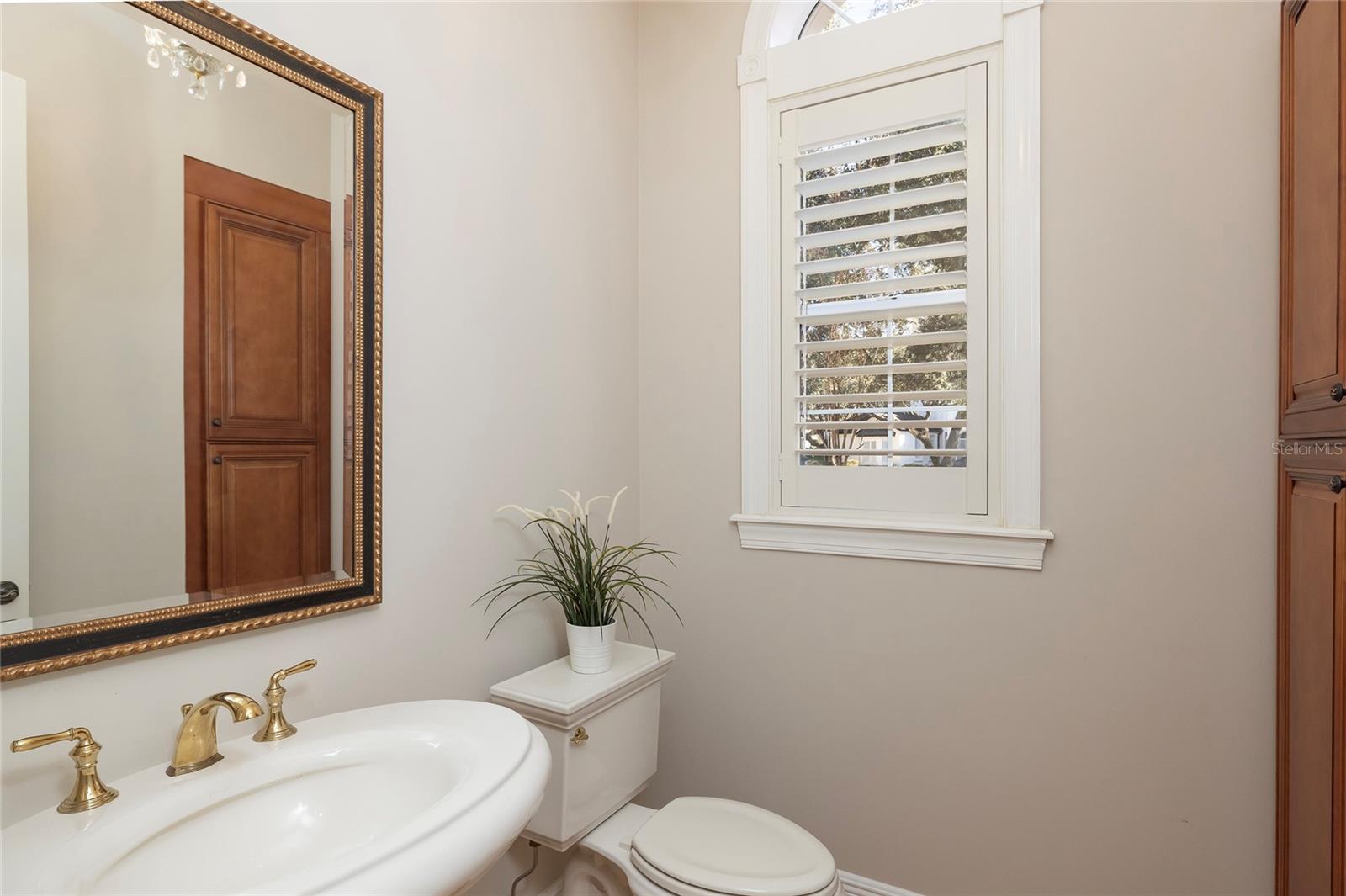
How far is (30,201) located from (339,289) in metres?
0.42

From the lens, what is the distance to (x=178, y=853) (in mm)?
856

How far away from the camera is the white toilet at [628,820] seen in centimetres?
131

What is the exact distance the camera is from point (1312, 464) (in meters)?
1.19

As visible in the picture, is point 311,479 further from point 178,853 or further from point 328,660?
point 178,853

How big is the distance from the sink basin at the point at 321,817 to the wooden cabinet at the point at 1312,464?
3.93 ft

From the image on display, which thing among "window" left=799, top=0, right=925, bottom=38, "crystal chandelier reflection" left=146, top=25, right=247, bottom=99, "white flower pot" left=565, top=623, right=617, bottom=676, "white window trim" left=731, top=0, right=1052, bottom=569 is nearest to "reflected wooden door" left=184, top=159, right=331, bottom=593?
"crystal chandelier reflection" left=146, top=25, right=247, bottom=99

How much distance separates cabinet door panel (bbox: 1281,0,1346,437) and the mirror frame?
1.54m

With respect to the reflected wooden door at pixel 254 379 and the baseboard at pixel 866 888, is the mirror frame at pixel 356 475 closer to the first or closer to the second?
the reflected wooden door at pixel 254 379

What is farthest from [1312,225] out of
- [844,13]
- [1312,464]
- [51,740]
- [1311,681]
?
[51,740]

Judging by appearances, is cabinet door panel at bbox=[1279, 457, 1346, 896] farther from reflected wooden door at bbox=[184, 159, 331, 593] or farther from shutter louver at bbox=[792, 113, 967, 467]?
reflected wooden door at bbox=[184, 159, 331, 593]

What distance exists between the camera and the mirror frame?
2.95ft

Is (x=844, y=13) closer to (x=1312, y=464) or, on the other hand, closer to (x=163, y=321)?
(x=1312, y=464)

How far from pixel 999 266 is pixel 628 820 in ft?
4.90

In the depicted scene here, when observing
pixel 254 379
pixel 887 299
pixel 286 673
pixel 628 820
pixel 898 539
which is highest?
pixel 887 299
